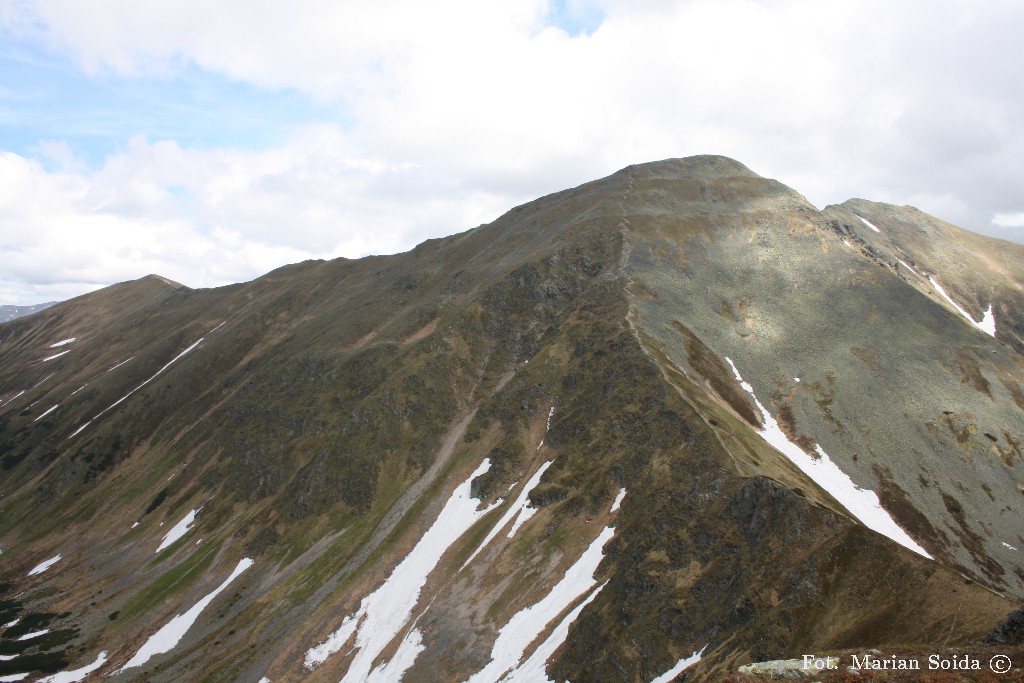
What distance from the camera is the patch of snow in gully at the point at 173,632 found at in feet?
289

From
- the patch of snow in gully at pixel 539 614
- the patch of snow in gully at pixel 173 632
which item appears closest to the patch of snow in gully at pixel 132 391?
the patch of snow in gully at pixel 173 632

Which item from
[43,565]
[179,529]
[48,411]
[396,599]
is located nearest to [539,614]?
[396,599]

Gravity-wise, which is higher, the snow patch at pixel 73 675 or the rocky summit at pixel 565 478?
the rocky summit at pixel 565 478

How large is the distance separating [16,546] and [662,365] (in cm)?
14861

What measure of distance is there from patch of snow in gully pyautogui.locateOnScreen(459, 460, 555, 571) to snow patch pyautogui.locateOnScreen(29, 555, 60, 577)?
10117 centimetres

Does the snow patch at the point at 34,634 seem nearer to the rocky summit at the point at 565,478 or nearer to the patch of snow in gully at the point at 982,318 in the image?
the rocky summit at the point at 565,478

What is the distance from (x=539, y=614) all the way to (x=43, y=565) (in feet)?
388

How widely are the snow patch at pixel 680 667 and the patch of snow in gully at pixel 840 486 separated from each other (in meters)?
32.7

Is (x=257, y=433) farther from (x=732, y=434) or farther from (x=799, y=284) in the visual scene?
(x=799, y=284)

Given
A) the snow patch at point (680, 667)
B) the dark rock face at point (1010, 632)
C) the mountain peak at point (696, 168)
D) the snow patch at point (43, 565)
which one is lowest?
the snow patch at point (680, 667)

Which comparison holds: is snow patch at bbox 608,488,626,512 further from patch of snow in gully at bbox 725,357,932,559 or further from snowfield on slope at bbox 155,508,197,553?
snowfield on slope at bbox 155,508,197,553

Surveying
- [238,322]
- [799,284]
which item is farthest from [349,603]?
[238,322]

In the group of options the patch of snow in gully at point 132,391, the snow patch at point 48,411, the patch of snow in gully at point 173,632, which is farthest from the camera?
the snow patch at point 48,411

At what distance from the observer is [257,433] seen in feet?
429
